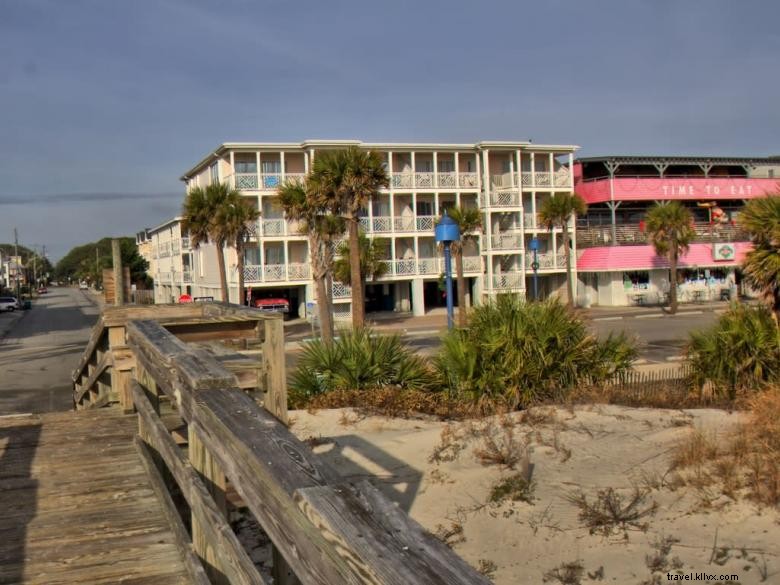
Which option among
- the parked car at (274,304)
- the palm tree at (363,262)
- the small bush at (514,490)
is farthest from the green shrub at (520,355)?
the parked car at (274,304)

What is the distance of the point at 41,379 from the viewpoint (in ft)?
75.3

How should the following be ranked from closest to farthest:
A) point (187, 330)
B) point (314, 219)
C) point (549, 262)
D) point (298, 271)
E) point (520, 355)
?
point (187, 330)
point (520, 355)
point (314, 219)
point (298, 271)
point (549, 262)

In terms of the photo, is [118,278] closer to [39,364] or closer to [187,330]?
[187,330]

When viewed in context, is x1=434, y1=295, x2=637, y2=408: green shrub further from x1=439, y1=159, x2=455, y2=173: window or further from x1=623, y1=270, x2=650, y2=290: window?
x1=623, y1=270, x2=650, y2=290: window

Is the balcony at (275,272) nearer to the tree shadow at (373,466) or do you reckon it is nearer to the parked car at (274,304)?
the parked car at (274,304)

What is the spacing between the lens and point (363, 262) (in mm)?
39844

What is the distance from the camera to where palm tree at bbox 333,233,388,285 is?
40188 millimetres

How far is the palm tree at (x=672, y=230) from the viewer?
40.7m

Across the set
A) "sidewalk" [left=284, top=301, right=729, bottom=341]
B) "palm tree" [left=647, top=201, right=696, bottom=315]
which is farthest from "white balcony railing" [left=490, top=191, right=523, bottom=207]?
"palm tree" [left=647, top=201, right=696, bottom=315]

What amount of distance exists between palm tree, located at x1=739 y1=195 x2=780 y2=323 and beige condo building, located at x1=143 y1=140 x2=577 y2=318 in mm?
27786

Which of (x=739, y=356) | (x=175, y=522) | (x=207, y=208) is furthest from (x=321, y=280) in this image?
(x=175, y=522)

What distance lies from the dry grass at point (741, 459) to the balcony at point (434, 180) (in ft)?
121

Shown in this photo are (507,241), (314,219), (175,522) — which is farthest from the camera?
(507,241)

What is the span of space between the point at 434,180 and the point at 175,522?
4309 cm
